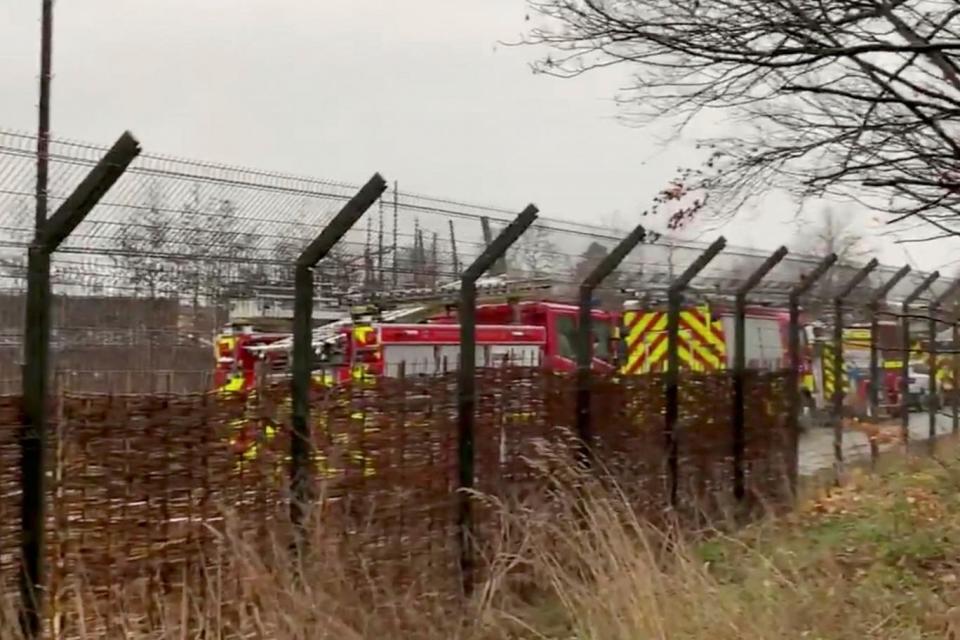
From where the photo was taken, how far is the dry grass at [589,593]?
4.55m

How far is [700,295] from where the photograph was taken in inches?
357

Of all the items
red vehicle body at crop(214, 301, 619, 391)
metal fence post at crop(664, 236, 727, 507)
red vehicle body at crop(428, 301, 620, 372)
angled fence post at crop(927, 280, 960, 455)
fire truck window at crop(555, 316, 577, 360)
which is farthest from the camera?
fire truck window at crop(555, 316, 577, 360)

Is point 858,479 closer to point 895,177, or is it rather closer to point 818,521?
point 818,521

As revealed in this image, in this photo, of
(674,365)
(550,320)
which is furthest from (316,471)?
(550,320)

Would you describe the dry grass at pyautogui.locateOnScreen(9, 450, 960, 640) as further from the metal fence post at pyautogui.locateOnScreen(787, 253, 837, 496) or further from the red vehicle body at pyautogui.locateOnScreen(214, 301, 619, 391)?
the metal fence post at pyautogui.locateOnScreen(787, 253, 837, 496)

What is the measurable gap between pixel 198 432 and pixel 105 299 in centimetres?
65

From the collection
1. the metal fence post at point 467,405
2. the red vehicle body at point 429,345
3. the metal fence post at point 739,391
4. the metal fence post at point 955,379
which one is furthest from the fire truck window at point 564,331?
the metal fence post at point 467,405

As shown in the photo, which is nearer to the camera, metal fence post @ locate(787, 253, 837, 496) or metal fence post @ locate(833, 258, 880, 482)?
metal fence post @ locate(787, 253, 837, 496)

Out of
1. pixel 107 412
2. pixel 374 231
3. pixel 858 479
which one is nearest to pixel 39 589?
pixel 107 412

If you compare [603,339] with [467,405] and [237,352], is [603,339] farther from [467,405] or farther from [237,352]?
[467,405]

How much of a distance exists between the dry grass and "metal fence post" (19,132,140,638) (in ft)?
0.57

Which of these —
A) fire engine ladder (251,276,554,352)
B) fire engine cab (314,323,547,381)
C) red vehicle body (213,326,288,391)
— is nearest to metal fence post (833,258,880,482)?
fire engine cab (314,323,547,381)

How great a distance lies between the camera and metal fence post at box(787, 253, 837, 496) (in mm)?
10102

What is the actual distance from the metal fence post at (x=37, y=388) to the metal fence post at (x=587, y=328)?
12.0 feet
